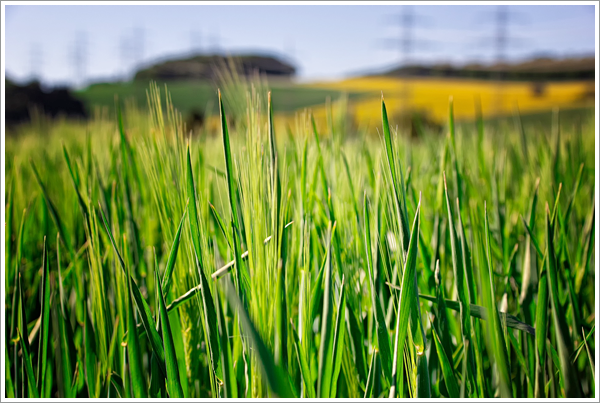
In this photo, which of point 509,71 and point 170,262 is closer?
point 170,262

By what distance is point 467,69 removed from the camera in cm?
1462

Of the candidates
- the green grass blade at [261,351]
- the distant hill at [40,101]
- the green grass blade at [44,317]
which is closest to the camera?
the green grass blade at [261,351]

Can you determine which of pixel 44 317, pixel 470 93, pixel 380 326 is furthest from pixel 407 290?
pixel 470 93

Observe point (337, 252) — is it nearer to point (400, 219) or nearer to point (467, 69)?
point (400, 219)

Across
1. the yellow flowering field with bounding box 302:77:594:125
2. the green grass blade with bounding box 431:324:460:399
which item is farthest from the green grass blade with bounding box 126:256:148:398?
the yellow flowering field with bounding box 302:77:594:125

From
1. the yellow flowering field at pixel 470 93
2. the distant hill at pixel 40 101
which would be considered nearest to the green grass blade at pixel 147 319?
the distant hill at pixel 40 101

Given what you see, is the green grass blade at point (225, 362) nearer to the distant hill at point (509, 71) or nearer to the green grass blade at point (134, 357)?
the green grass blade at point (134, 357)

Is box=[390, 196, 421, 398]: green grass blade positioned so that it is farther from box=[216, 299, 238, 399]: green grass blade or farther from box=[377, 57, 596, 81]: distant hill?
box=[377, 57, 596, 81]: distant hill

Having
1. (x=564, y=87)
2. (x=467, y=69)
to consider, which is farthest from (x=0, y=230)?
(x=564, y=87)

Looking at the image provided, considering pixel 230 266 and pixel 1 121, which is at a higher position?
pixel 1 121

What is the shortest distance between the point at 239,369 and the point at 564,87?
17.9 meters

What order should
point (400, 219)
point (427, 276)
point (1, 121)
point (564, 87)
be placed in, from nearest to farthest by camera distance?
point (400, 219) < point (427, 276) < point (1, 121) < point (564, 87)

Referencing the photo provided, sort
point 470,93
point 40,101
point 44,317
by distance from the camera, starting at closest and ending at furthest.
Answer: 1. point 44,317
2. point 40,101
3. point 470,93

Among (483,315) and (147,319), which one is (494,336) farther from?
(147,319)
